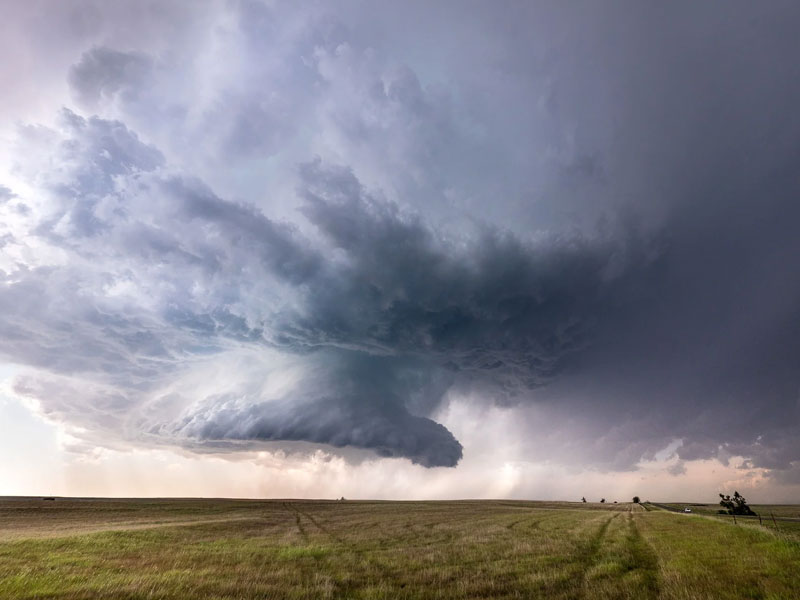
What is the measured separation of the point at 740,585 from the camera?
1745cm

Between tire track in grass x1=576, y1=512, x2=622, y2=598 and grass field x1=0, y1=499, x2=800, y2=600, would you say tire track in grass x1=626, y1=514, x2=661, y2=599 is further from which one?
tire track in grass x1=576, y1=512, x2=622, y2=598

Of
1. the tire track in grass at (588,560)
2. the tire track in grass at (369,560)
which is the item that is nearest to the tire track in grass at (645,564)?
the tire track in grass at (588,560)

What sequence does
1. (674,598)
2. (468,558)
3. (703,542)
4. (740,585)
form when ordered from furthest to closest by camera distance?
(703,542) → (468,558) → (740,585) → (674,598)

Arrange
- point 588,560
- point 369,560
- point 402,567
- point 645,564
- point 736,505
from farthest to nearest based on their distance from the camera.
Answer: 1. point 736,505
2. point 369,560
3. point 588,560
4. point 645,564
5. point 402,567

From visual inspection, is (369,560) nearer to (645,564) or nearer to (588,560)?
(588,560)

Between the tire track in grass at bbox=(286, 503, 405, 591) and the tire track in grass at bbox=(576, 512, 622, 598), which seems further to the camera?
the tire track in grass at bbox=(286, 503, 405, 591)

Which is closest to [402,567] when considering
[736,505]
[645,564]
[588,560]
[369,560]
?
[369,560]

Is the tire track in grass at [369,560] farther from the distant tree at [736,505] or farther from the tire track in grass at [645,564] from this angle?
the distant tree at [736,505]

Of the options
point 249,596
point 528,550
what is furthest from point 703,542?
point 249,596

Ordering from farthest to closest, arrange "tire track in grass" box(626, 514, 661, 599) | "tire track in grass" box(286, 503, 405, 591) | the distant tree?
the distant tree < "tire track in grass" box(286, 503, 405, 591) < "tire track in grass" box(626, 514, 661, 599)

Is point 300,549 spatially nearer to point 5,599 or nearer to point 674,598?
point 5,599

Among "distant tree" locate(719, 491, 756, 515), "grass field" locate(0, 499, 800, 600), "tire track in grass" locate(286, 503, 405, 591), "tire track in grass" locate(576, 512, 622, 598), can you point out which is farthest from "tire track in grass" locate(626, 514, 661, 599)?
"distant tree" locate(719, 491, 756, 515)

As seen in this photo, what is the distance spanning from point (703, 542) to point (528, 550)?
1436cm

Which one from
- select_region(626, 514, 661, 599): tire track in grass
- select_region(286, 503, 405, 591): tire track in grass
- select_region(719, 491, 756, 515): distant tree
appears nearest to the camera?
select_region(626, 514, 661, 599): tire track in grass
